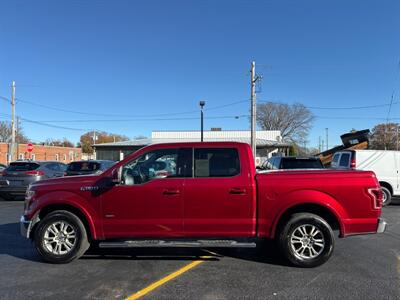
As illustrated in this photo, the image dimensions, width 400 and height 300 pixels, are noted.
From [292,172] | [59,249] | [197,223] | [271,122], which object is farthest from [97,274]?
[271,122]

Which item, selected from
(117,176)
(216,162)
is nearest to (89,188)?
(117,176)

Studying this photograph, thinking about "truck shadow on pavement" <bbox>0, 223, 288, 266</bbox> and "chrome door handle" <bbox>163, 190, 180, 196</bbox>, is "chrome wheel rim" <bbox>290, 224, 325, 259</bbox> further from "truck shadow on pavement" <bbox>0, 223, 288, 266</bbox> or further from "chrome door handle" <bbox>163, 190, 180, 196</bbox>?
"chrome door handle" <bbox>163, 190, 180, 196</bbox>

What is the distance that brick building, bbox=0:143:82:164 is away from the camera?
58.0 meters

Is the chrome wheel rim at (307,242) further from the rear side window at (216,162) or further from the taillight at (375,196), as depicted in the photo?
the rear side window at (216,162)

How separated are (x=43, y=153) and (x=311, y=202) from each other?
69.4 metres

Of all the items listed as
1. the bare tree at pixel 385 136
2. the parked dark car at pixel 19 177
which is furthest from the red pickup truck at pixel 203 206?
the bare tree at pixel 385 136

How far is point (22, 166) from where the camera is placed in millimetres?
15961

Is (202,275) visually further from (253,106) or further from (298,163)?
(253,106)

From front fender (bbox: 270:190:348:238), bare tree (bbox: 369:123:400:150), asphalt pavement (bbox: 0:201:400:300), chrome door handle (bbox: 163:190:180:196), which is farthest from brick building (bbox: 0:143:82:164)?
bare tree (bbox: 369:123:400:150)

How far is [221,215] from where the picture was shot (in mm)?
6219

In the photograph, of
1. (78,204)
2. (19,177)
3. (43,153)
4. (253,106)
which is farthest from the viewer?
(43,153)

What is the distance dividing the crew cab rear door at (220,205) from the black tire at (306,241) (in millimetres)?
515

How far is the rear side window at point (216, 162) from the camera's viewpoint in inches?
250

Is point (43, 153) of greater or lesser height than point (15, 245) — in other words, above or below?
above
